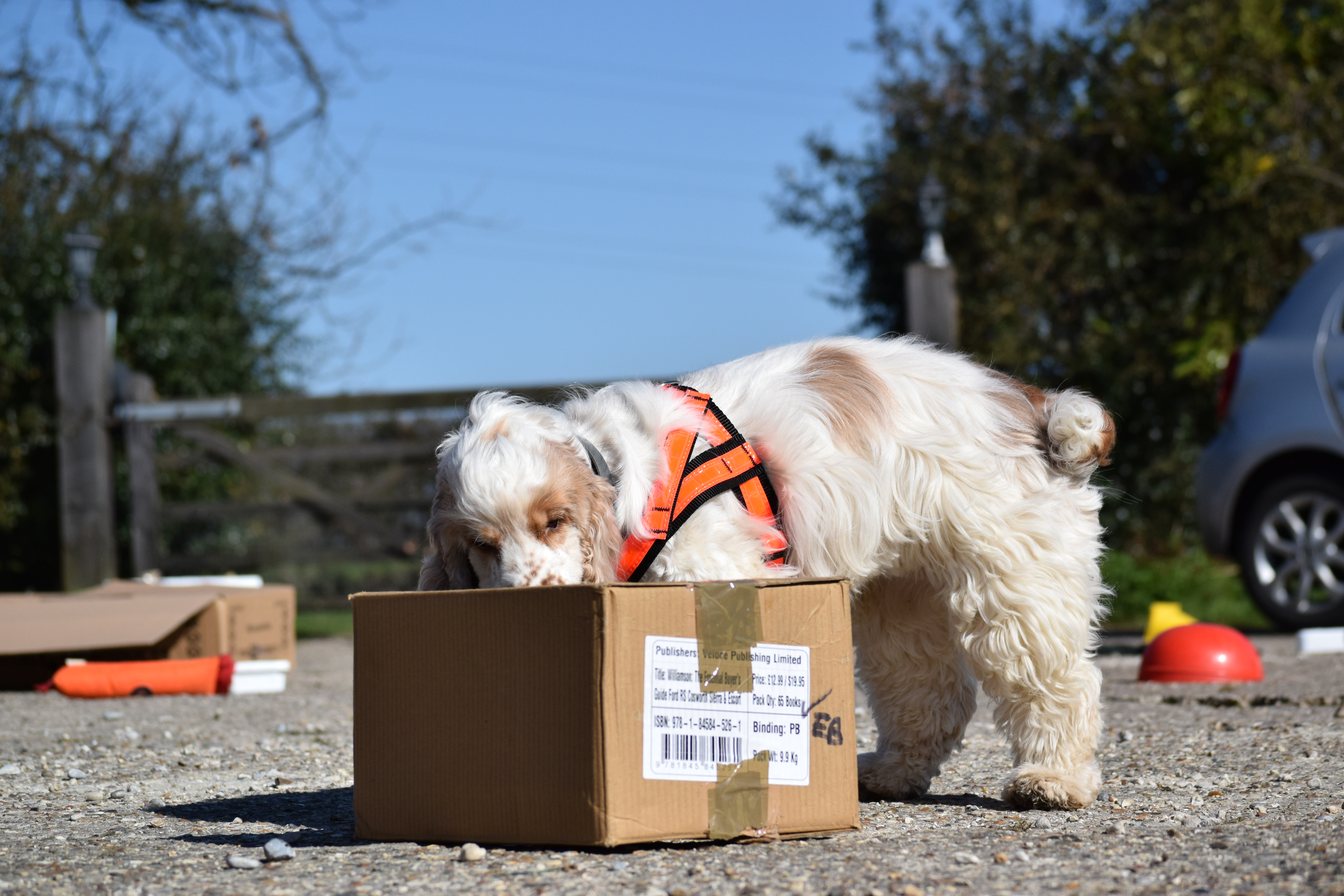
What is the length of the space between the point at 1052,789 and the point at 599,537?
124 cm

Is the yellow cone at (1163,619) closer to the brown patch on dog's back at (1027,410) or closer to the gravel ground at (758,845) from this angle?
the gravel ground at (758,845)

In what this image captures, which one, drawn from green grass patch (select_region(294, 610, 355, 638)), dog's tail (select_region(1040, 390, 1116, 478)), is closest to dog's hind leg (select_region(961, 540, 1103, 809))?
dog's tail (select_region(1040, 390, 1116, 478))

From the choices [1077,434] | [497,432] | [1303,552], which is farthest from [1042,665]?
[1303,552]

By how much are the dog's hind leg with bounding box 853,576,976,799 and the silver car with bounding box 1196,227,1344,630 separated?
4110 mm

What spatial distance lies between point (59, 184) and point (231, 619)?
7.02m

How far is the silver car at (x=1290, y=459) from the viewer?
668cm

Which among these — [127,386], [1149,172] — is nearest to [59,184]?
[127,386]

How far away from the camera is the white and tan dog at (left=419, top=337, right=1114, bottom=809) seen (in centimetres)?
293

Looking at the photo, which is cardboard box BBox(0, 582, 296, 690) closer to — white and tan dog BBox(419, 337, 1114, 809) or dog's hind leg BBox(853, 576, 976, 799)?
white and tan dog BBox(419, 337, 1114, 809)

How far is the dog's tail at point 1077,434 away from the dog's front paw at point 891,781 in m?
0.90

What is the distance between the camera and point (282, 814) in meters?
3.23

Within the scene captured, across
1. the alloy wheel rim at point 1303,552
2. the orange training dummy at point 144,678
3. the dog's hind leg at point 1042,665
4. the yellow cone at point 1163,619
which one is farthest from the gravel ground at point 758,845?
the yellow cone at point 1163,619

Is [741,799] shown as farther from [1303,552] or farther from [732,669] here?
[1303,552]

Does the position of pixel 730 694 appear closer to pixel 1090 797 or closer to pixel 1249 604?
pixel 1090 797
